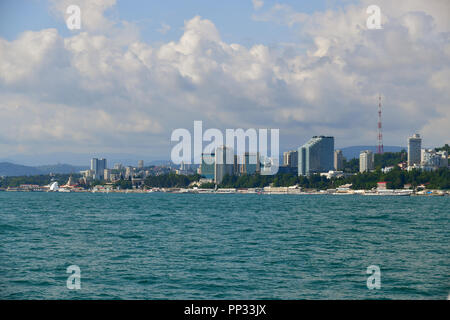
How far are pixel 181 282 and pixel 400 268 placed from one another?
7954 mm

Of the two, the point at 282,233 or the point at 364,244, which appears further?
the point at 282,233

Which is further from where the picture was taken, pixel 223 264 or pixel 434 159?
pixel 434 159

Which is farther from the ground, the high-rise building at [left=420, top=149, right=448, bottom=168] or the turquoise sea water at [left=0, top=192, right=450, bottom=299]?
the high-rise building at [left=420, top=149, right=448, bottom=168]

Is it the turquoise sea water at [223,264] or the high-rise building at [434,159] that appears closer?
the turquoise sea water at [223,264]

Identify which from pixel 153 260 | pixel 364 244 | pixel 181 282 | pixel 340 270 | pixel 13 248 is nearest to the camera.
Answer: pixel 181 282

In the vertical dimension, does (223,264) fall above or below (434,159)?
below

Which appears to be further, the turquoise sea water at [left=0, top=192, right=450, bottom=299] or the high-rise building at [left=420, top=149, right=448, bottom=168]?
the high-rise building at [left=420, top=149, right=448, bottom=168]

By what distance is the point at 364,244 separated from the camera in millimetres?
26141

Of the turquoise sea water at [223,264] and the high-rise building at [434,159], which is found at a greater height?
the high-rise building at [434,159]

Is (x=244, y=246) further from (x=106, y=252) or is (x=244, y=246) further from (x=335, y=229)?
(x=335, y=229)
